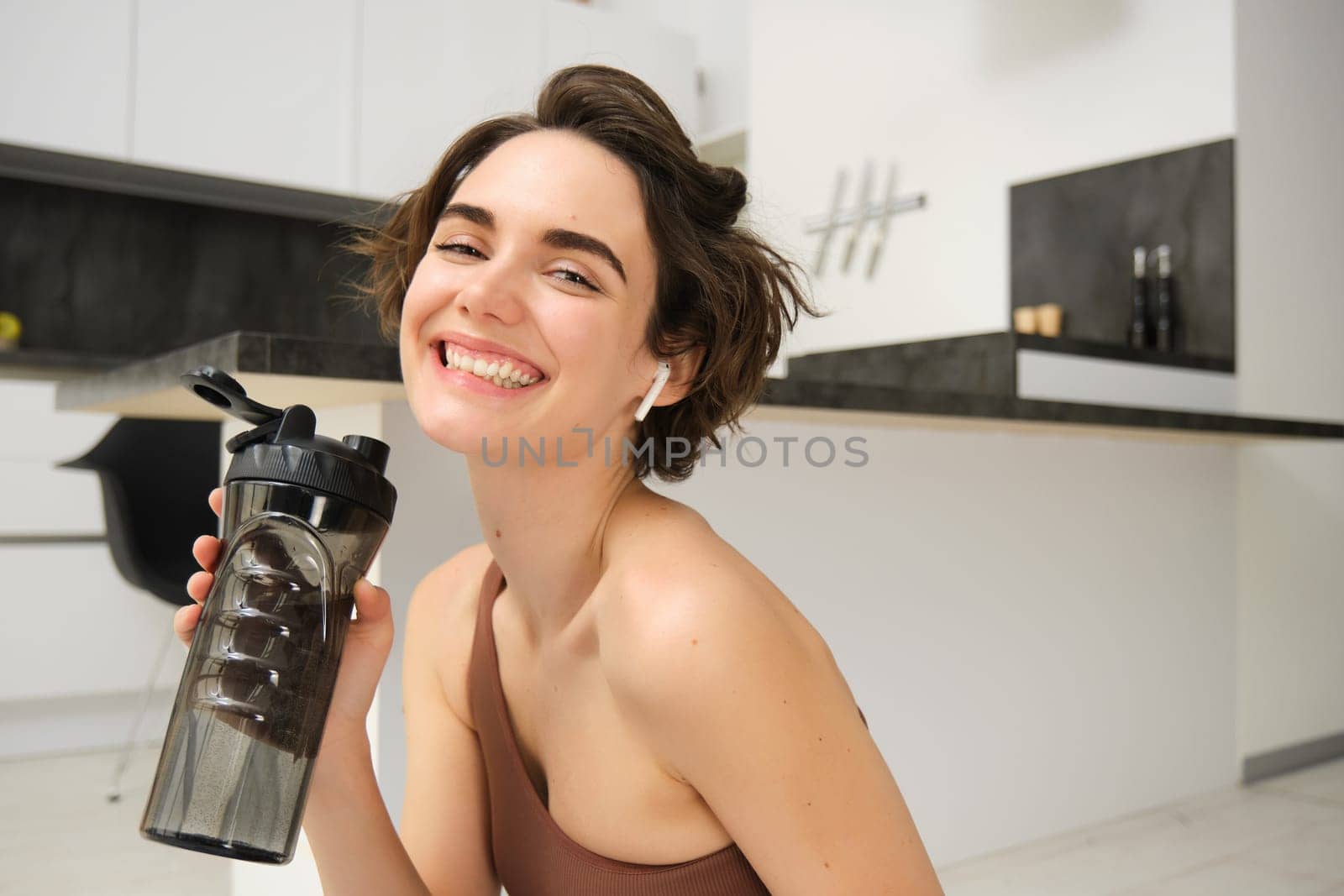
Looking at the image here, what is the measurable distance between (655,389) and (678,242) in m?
0.12

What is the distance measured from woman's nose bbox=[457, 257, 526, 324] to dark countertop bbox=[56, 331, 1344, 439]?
0.35 meters

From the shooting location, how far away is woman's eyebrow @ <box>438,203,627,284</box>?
0.84m

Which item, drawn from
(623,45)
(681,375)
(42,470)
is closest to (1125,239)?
(623,45)

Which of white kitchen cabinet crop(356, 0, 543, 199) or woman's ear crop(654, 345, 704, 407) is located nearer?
woman's ear crop(654, 345, 704, 407)

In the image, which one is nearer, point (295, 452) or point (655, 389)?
point (295, 452)

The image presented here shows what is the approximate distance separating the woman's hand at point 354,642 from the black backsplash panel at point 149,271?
286 cm

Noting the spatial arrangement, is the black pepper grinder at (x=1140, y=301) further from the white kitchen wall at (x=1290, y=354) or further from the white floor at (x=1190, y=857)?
the white floor at (x=1190, y=857)

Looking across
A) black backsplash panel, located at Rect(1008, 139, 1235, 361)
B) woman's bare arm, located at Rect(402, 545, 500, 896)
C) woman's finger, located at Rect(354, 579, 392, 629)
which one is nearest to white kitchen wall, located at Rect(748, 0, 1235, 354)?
black backsplash panel, located at Rect(1008, 139, 1235, 361)

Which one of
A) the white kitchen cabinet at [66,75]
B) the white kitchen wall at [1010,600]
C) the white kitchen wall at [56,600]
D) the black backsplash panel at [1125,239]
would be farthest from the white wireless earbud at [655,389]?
the white kitchen cabinet at [66,75]

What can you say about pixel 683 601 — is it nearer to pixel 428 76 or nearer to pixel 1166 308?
pixel 1166 308

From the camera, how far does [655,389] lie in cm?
93

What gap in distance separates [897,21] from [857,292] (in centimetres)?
94

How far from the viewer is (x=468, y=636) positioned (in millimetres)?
1076

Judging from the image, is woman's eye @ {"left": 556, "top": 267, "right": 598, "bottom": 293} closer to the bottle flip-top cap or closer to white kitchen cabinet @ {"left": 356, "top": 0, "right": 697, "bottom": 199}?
the bottle flip-top cap
